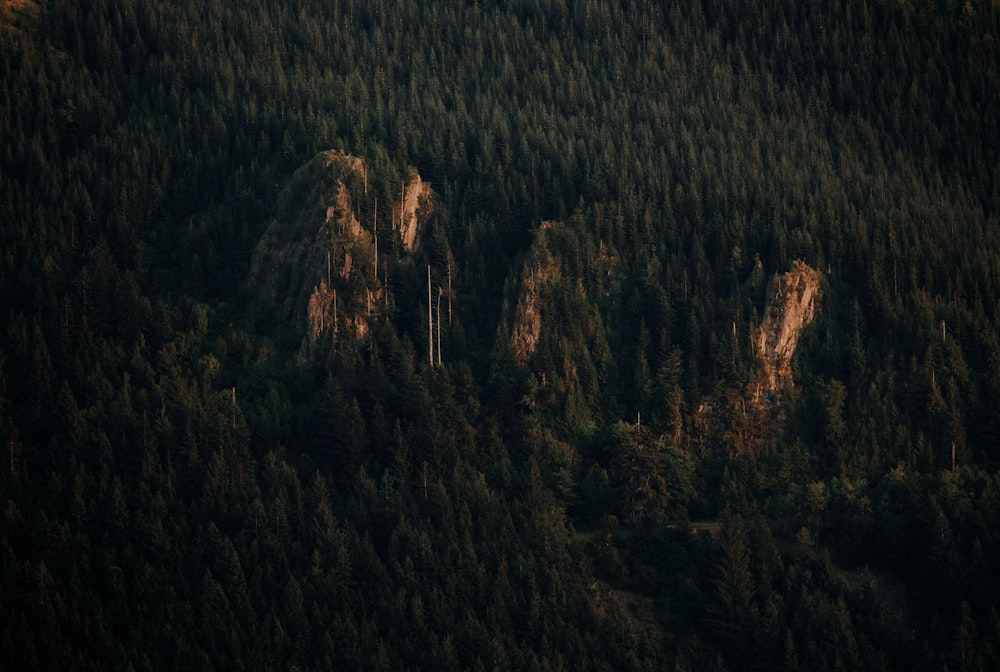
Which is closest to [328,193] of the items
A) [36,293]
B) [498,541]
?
[36,293]

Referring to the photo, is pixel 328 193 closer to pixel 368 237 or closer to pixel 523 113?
pixel 368 237

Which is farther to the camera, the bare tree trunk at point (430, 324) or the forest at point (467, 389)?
the bare tree trunk at point (430, 324)

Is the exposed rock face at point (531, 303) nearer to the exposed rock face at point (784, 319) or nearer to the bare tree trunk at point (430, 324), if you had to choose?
the bare tree trunk at point (430, 324)

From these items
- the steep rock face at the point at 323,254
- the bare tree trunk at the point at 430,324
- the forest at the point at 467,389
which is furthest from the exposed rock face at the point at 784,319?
the steep rock face at the point at 323,254

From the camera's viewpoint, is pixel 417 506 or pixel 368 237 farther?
pixel 368 237

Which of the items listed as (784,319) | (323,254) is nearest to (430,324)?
(323,254)

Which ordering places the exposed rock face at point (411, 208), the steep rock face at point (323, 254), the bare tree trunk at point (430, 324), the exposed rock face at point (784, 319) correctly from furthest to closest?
the exposed rock face at point (411, 208) < the bare tree trunk at point (430, 324) < the exposed rock face at point (784, 319) < the steep rock face at point (323, 254)
